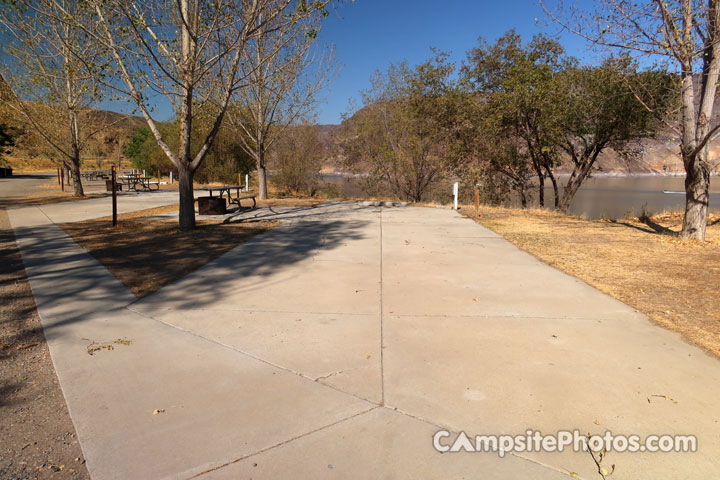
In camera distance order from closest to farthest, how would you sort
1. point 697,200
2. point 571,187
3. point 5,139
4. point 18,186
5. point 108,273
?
point 108,273 → point 697,200 → point 571,187 → point 18,186 → point 5,139

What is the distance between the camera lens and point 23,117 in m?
16.4

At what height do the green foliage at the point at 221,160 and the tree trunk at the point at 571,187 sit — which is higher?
the green foliage at the point at 221,160

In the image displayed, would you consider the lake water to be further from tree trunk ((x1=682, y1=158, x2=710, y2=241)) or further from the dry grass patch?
the dry grass patch

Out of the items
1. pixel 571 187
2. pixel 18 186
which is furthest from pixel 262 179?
pixel 18 186

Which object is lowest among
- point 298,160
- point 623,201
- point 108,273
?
point 108,273

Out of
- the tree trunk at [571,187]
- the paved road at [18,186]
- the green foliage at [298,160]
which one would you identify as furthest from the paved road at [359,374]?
the paved road at [18,186]

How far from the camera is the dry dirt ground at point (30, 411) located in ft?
7.48

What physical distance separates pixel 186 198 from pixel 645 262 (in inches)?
346

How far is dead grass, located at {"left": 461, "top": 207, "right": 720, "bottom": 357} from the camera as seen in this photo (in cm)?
459

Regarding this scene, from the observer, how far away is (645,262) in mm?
7004

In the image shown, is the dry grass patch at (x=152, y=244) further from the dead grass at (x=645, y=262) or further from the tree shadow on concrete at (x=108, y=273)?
the dead grass at (x=645, y=262)

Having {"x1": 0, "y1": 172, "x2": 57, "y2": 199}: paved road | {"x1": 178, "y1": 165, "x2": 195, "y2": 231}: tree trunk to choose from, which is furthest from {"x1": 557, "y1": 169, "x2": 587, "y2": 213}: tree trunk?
{"x1": 0, "y1": 172, "x2": 57, "y2": 199}: paved road

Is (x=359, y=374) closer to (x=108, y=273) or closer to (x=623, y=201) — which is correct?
(x=108, y=273)

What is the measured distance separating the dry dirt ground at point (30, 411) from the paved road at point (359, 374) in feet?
0.29
